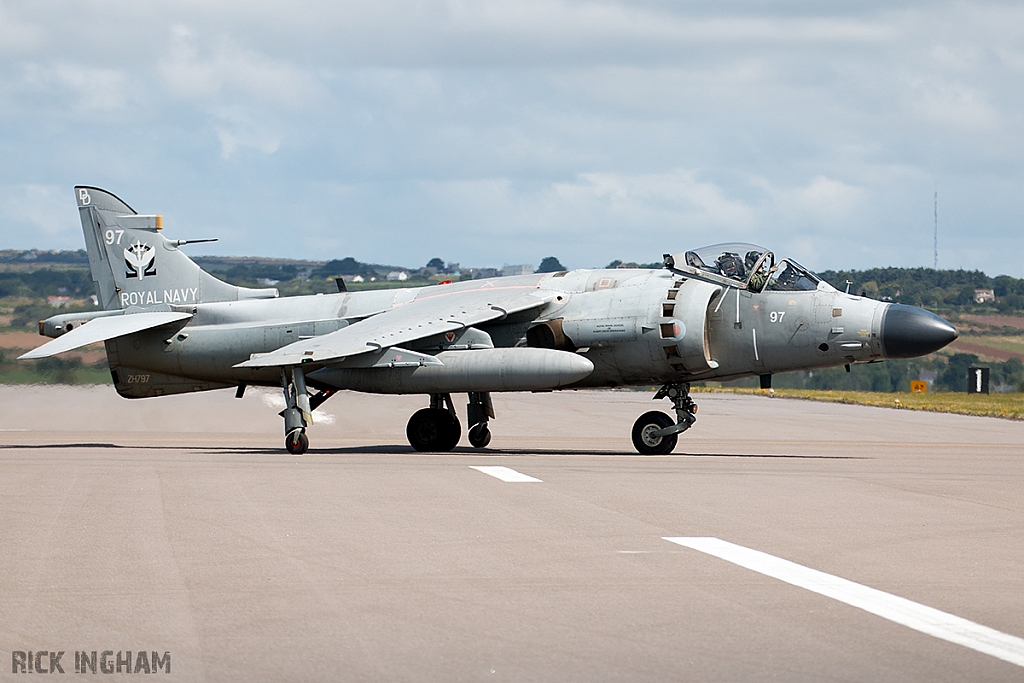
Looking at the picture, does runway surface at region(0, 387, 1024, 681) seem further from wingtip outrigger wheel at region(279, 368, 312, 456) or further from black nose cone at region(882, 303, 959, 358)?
wingtip outrigger wheel at region(279, 368, 312, 456)

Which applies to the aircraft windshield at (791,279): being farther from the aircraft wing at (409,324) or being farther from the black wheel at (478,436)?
the black wheel at (478,436)

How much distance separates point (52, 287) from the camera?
40250 millimetres

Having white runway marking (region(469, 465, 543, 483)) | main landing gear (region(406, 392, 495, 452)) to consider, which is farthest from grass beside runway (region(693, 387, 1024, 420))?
white runway marking (region(469, 465, 543, 483))

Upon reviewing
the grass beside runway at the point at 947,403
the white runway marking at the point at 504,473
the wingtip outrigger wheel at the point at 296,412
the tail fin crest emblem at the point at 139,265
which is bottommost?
the grass beside runway at the point at 947,403

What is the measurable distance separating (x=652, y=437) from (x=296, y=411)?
568 cm

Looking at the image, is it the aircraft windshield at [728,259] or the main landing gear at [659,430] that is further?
the aircraft windshield at [728,259]

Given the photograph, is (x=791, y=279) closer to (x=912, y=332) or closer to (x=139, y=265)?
(x=912, y=332)

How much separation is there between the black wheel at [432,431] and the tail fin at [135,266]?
176 inches

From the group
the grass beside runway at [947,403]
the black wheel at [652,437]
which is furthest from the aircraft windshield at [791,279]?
the grass beside runway at [947,403]

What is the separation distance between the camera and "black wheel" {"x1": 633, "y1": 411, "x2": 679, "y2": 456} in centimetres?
1964

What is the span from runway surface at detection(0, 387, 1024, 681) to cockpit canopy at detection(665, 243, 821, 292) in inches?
126

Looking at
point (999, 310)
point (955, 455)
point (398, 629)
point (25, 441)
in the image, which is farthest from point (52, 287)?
point (999, 310)

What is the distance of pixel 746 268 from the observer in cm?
1981

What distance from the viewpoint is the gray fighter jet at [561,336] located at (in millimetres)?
19062
